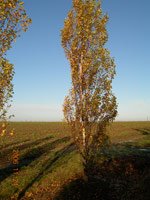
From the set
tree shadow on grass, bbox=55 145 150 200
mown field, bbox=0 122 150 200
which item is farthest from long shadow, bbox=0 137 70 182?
tree shadow on grass, bbox=55 145 150 200

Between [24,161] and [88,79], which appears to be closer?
[88,79]

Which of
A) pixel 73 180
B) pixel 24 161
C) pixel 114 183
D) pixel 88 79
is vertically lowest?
pixel 114 183

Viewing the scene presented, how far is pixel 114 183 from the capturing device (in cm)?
2147

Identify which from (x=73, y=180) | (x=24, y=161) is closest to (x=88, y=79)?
(x=73, y=180)

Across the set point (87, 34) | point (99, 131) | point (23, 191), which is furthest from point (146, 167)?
point (87, 34)

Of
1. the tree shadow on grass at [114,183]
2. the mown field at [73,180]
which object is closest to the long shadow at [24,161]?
the mown field at [73,180]

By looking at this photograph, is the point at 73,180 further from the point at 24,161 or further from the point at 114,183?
the point at 24,161

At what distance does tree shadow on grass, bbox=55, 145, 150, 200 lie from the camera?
61.8 feet

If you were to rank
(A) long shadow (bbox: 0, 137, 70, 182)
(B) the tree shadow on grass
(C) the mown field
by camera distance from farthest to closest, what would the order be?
1. (A) long shadow (bbox: 0, 137, 70, 182)
2. (C) the mown field
3. (B) the tree shadow on grass

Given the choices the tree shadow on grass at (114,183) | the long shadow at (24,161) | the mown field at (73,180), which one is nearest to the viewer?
the tree shadow on grass at (114,183)

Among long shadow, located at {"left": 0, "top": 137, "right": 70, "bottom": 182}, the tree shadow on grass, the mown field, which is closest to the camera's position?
the tree shadow on grass

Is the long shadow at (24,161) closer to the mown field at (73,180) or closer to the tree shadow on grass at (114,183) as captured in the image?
the mown field at (73,180)

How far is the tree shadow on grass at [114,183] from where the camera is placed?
18.8 m

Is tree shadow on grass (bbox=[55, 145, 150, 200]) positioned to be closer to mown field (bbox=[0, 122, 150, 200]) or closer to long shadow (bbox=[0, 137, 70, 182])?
mown field (bbox=[0, 122, 150, 200])
